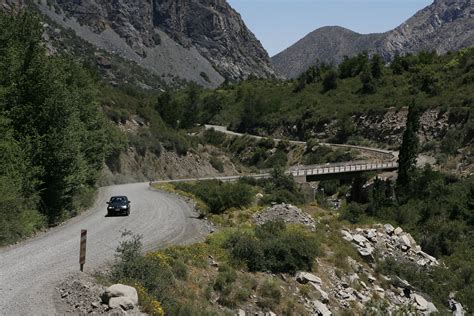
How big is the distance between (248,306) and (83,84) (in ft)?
118

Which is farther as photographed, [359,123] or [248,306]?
[359,123]

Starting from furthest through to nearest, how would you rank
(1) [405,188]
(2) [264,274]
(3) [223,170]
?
(3) [223,170] → (1) [405,188] → (2) [264,274]

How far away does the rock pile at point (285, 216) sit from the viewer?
33.7 metres

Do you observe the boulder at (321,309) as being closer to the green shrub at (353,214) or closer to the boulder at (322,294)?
the boulder at (322,294)

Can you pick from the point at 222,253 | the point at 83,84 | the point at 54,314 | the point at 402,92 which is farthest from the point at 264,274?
the point at 402,92

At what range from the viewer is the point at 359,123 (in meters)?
94.1

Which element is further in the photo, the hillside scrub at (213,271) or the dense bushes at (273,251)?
the dense bushes at (273,251)

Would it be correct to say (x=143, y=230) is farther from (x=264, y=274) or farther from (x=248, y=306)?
(x=248, y=306)

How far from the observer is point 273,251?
2330cm

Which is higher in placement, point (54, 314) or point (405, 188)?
point (54, 314)

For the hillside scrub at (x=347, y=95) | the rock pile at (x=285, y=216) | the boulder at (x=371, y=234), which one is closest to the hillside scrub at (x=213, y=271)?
the rock pile at (x=285, y=216)

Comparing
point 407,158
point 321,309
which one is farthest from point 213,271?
point 407,158

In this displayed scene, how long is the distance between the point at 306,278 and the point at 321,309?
2.05m

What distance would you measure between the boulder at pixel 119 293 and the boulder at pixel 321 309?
9.21 m
